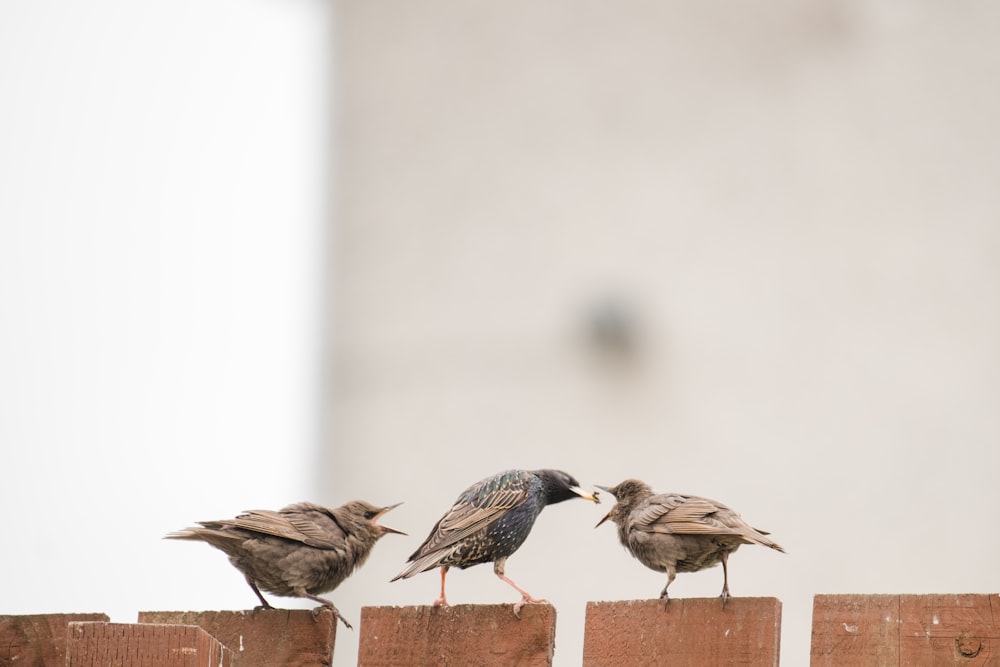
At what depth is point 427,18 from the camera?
9328mm

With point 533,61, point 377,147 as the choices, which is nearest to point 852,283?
point 533,61

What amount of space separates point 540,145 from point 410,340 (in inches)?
61.3

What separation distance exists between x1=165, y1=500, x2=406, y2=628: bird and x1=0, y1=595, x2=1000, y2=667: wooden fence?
1.15 m

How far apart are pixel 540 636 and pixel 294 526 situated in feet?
6.21

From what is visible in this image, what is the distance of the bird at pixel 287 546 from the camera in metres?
4.96

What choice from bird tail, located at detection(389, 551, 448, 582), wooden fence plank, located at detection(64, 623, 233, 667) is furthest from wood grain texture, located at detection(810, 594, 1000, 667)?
bird tail, located at detection(389, 551, 448, 582)

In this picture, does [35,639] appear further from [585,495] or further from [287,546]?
[585,495]

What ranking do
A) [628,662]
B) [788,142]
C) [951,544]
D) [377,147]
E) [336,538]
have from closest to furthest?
[628,662]
[336,538]
[951,544]
[788,142]
[377,147]

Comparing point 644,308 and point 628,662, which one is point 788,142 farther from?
point 628,662

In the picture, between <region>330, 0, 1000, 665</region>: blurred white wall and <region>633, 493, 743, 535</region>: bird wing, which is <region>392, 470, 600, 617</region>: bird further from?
<region>330, 0, 1000, 665</region>: blurred white wall

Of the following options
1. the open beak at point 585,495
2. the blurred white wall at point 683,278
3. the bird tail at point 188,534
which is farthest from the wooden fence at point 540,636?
the blurred white wall at point 683,278

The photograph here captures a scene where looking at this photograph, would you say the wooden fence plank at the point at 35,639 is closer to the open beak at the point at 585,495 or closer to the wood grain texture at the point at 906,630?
the wood grain texture at the point at 906,630

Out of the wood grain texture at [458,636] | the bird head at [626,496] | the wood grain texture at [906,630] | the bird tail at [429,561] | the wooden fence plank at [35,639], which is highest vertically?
the bird head at [626,496]

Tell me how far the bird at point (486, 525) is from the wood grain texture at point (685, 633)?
153 centimetres
